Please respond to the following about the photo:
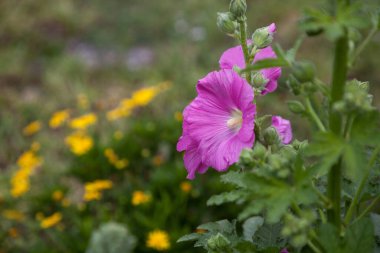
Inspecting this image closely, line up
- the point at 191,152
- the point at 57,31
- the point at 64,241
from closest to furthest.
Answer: the point at 191,152
the point at 64,241
the point at 57,31

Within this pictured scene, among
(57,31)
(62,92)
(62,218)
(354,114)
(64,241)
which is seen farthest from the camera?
(57,31)

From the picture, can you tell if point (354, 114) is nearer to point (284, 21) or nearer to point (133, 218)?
point (133, 218)

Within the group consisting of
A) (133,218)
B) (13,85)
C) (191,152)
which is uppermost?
(13,85)

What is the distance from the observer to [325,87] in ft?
2.08

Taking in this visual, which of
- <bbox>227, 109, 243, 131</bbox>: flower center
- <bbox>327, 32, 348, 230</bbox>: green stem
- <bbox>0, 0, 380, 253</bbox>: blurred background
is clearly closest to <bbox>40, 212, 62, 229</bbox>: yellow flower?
<bbox>0, 0, 380, 253</bbox>: blurred background

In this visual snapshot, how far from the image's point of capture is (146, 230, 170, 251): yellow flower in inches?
75.5

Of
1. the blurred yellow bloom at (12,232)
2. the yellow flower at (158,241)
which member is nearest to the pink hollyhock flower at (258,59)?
the yellow flower at (158,241)

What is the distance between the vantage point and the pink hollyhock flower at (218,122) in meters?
0.75

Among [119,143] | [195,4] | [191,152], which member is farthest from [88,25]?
[191,152]

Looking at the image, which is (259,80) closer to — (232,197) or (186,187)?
(232,197)

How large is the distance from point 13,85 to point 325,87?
14.2ft

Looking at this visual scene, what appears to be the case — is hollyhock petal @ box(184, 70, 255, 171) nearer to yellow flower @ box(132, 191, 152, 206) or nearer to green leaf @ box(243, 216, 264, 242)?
green leaf @ box(243, 216, 264, 242)

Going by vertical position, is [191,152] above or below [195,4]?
below

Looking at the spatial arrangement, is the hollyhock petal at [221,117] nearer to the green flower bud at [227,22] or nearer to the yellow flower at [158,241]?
the green flower bud at [227,22]
